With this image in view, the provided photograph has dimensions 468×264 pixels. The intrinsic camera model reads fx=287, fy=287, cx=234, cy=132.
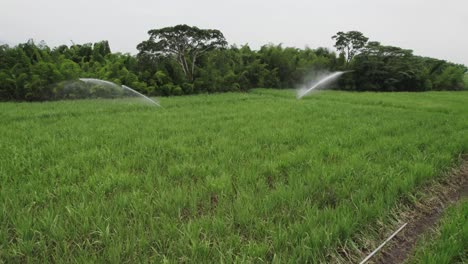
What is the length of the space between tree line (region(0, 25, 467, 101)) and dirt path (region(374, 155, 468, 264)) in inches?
610

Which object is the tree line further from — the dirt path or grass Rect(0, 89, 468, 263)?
the dirt path

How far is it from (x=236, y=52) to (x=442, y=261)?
23983mm

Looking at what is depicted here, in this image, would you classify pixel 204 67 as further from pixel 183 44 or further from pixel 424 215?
pixel 424 215

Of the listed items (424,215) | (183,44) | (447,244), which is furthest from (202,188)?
(183,44)

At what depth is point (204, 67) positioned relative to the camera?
2084 centimetres

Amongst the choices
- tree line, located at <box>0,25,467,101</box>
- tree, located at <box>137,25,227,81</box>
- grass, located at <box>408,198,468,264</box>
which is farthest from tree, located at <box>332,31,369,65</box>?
grass, located at <box>408,198,468,264</box>

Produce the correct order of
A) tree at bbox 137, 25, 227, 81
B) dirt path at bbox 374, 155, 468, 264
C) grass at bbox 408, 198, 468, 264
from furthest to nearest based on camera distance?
tree at bbox 137, 25, 227, 81
dirt path at bbox 374, 155, 468, 264
grass at bbox 408, 198, 468, 264

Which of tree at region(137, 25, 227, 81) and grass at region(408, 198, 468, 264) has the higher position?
tree at region(137, 25, 227, 81)

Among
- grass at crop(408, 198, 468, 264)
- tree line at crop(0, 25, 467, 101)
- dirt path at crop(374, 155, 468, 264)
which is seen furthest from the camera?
tree line at crop(0, 25, 467, 101)

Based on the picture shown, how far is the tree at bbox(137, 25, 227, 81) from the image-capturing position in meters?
18.2

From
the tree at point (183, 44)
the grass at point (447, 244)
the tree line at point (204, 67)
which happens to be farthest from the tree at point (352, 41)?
the grass at point (447, 244)

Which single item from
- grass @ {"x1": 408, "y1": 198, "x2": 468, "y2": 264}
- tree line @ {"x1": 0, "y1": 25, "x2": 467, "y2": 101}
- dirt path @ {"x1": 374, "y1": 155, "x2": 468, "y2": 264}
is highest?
tree line @ {"x1": 0, "y1": 25, "x2": 467, "y2": 101}

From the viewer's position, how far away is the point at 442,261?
7.13 feet

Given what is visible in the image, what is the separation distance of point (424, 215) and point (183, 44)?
18.1 metres
